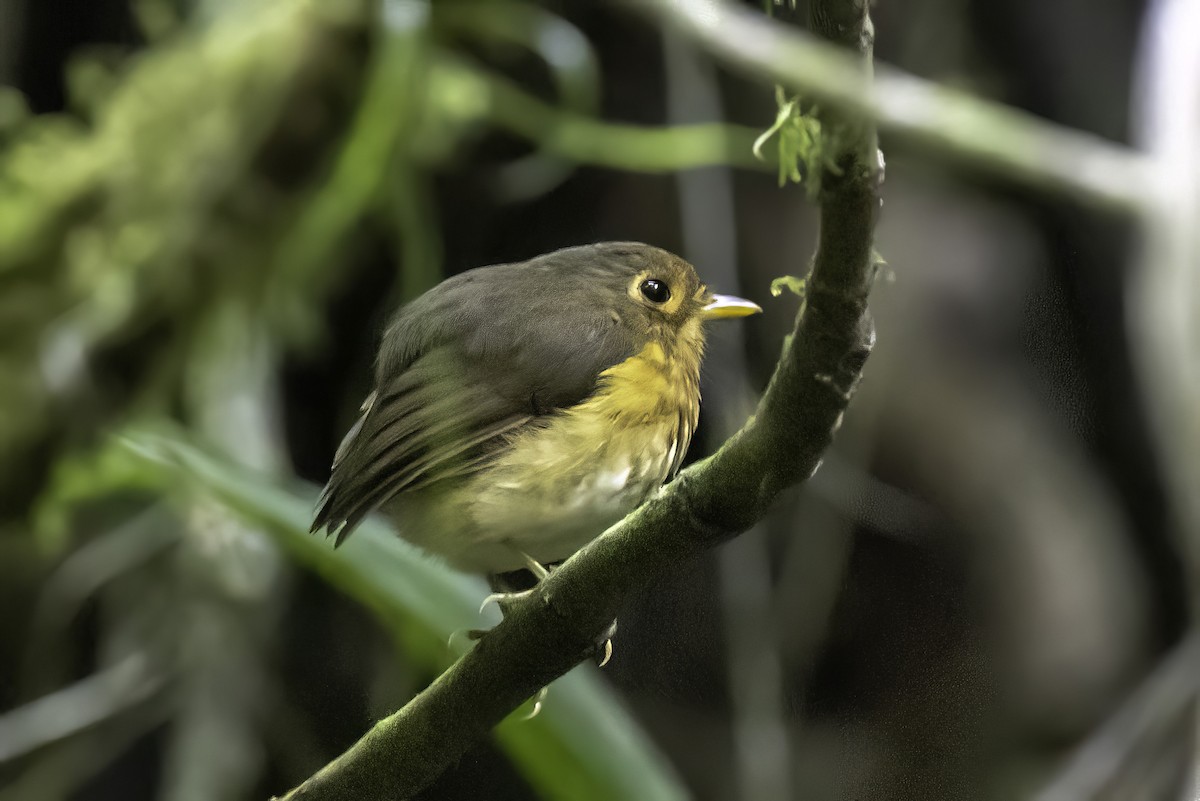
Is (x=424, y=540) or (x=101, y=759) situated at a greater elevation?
(x=424, y=540)

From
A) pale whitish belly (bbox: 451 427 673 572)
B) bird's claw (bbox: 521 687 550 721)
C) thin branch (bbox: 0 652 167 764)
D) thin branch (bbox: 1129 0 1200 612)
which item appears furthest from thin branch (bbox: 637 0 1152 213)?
thin branch (bbox: 0 652 167 764)

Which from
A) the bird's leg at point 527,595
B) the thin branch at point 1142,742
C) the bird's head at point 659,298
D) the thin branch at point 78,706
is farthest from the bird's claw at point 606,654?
the thin branch at point 78,706

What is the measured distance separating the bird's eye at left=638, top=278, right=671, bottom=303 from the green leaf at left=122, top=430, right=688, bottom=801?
29 centimetres

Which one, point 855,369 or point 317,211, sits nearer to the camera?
point 855,369

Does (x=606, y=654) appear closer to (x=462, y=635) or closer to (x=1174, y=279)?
(x=462, y=635)

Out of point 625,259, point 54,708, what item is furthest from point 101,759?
point 625,259

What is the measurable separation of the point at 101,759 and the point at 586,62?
867 mm

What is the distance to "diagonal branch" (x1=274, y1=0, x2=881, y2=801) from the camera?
558 mm

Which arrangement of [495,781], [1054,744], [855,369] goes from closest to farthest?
[855,369]
[1054,744]
[495,781]

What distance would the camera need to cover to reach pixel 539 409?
87 centimetres

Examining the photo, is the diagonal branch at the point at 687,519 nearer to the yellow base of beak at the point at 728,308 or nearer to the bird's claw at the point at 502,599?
the bird's claw at the point at 502,599

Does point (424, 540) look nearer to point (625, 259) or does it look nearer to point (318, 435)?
point (318, 435)

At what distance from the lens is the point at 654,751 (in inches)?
35.7

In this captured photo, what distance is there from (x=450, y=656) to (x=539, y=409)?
0.24 metres
